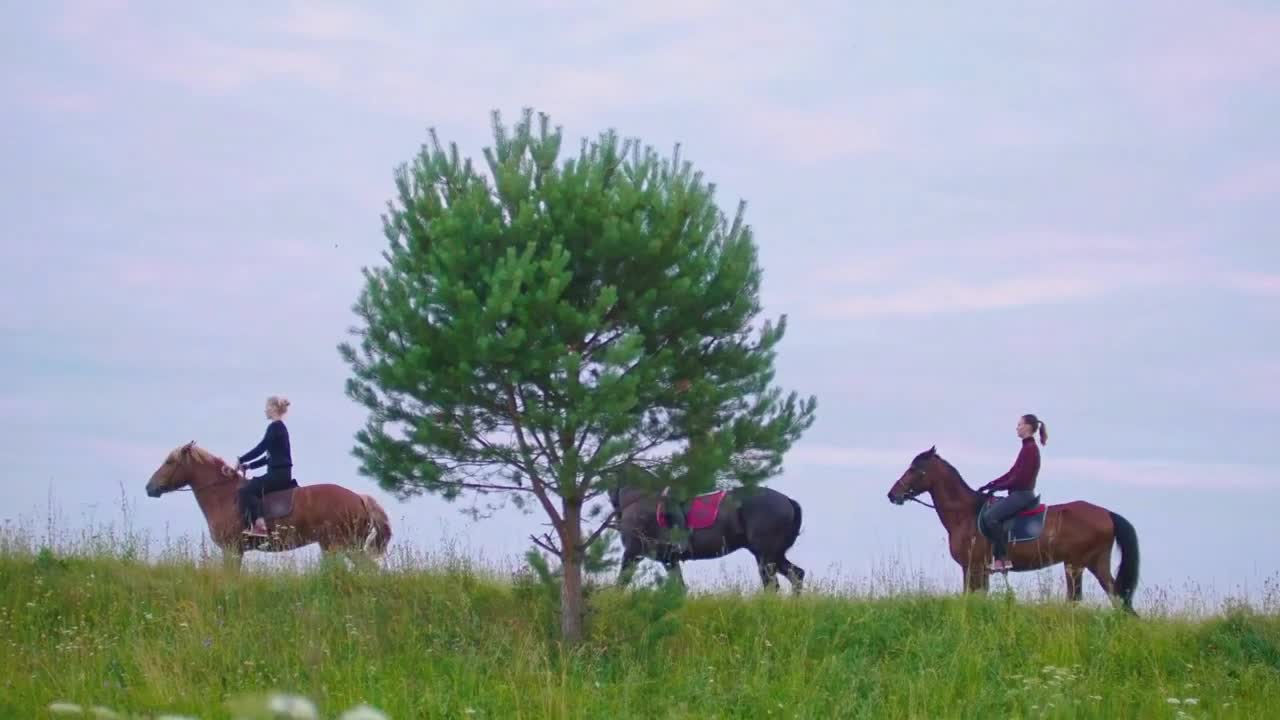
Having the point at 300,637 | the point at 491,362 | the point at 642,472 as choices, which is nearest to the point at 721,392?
the point at 642,472

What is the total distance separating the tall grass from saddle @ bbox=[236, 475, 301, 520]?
5.72ft

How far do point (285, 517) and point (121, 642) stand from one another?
4.35 metres

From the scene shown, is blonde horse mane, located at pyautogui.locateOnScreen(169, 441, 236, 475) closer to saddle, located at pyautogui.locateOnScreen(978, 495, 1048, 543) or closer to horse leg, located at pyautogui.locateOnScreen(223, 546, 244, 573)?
horse leg, located at pyautogui.locateOnScreen(223, 546, 244, 573)

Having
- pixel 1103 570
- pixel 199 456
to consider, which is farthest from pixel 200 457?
pixel 1103 570

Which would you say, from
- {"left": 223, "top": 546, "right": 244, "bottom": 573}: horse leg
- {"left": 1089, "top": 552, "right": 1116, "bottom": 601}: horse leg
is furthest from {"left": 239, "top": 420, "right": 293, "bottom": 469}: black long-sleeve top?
{"left": 1089, "top": 552, "right": 1116, "bottom": 601}: horse leg

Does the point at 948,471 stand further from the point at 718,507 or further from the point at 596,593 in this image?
the point at 596,593

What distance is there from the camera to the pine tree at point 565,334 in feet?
41.1

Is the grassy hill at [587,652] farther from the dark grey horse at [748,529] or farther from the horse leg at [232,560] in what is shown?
the dark grey horse at [748,529]

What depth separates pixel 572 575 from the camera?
523 inches

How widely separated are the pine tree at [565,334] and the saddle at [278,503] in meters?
5.05

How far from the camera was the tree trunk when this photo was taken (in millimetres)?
13188

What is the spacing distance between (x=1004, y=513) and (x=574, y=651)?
22.2 feet

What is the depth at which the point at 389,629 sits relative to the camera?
44.5 ft

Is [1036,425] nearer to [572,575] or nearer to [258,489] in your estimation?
[572,575]
